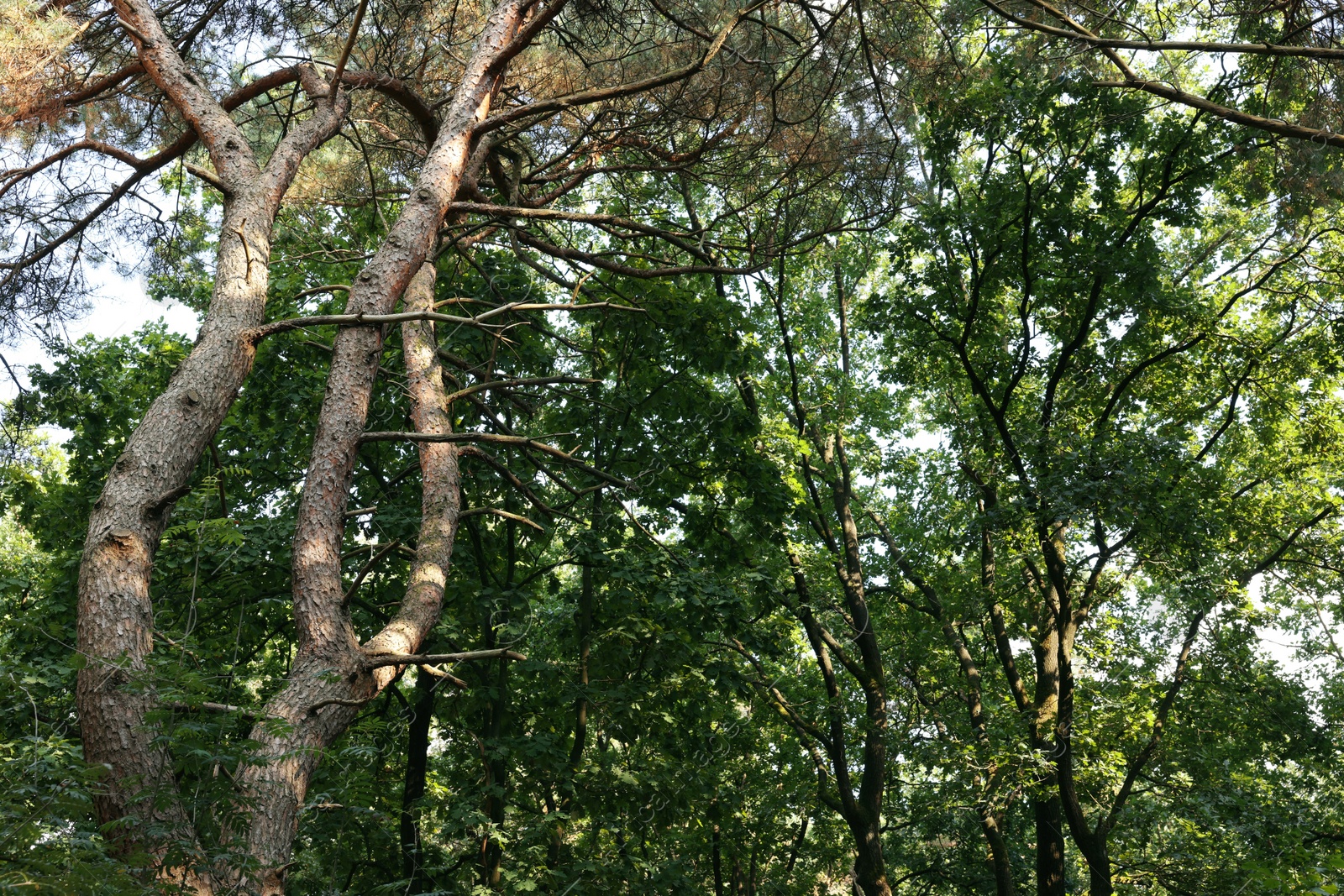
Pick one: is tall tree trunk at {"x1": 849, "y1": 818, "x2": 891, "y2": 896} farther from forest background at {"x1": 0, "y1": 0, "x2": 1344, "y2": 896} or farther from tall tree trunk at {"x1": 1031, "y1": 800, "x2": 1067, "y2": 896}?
tall tree trunk at {"x1": 1031, "y1": 800, "x2": 1067, "y2": 896}

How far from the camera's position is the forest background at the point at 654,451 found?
15.3 feet

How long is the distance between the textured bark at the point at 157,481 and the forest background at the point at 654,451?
23mm

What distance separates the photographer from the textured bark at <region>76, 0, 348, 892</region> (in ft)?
11.3

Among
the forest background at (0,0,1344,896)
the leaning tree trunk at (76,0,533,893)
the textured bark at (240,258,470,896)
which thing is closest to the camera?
the leaning tree trunk at (76,0,533,893)

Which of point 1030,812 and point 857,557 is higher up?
point 857,557

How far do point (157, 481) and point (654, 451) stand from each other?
5945 millimetres

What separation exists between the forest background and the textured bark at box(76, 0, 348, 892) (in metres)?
0.02

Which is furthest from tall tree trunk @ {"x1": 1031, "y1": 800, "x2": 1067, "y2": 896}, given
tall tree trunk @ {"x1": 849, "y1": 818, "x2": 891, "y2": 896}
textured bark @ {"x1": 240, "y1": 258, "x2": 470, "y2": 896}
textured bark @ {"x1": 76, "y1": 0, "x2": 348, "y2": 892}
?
textured bark @ {"x1": 76, "y1": 0, "x2": 348, "y2": 892}

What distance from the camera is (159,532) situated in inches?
165

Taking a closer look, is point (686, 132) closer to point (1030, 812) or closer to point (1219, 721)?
point (1219, 721)


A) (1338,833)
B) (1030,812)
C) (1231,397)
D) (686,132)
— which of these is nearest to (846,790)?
(1030,812)

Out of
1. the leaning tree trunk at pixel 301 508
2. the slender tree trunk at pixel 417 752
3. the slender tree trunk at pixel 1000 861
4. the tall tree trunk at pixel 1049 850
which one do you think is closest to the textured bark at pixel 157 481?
the leaning tree trunk at pixel 301 508

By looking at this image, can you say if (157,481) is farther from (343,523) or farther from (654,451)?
(654,451)

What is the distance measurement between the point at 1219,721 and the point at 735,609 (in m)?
8.28
